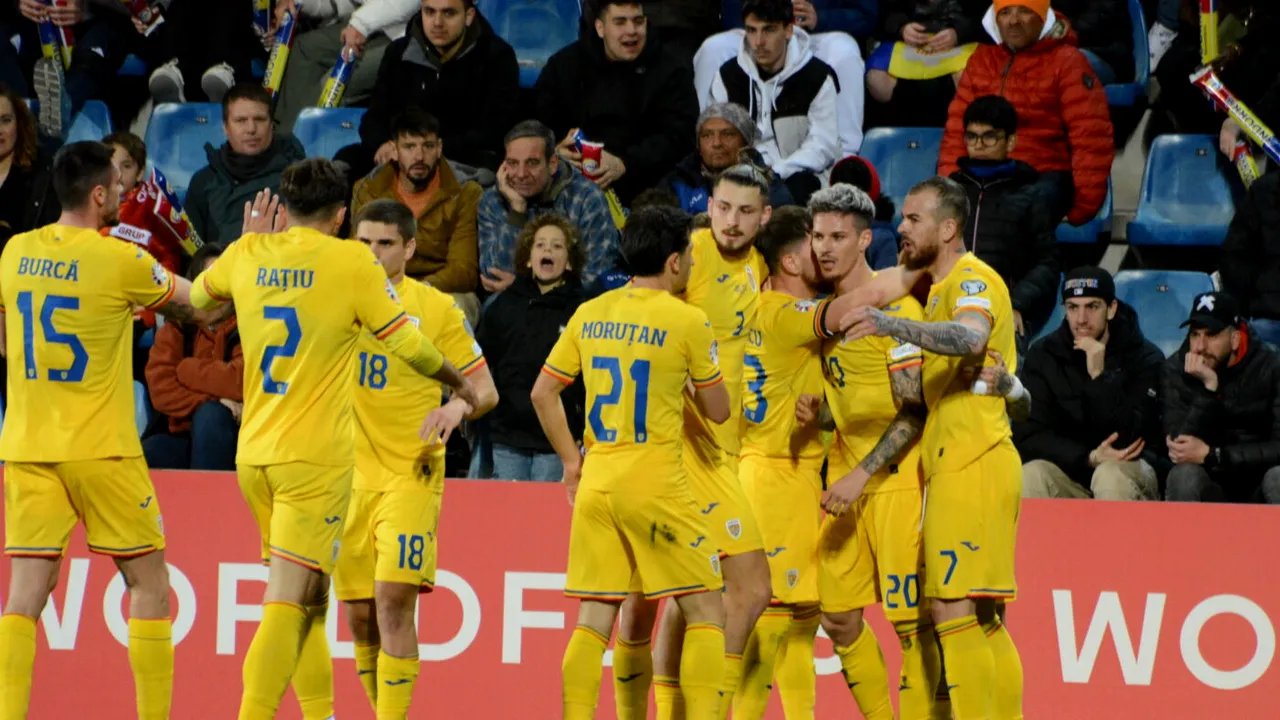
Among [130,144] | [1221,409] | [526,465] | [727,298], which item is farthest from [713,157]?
[130,144]

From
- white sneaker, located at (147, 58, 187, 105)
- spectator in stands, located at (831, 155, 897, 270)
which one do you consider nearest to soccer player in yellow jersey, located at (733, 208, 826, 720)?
spectator in stands, located at (831, 155, 897, 270)

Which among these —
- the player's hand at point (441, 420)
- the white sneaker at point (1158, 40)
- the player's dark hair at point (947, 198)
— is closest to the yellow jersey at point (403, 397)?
the player's hand at point (441, 420)

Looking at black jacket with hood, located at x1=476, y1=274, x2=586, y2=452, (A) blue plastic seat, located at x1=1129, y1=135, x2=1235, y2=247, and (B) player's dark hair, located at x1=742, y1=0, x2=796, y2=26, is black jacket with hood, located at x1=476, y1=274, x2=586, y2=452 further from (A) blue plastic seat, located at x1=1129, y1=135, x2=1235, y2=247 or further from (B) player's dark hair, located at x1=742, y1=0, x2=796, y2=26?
(A) blue plastic seat, located at x1=1129, y1=135, x2=1235, y2=247

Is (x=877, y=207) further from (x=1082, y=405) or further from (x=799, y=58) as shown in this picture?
(x=1082, y=405)

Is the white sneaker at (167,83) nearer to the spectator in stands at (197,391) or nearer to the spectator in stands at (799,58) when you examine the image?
the spectator in stands at (197,391)

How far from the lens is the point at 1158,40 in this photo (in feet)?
41.2

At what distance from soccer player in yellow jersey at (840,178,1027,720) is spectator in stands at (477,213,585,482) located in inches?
112

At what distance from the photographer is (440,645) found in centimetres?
880

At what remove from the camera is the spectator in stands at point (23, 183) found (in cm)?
1085

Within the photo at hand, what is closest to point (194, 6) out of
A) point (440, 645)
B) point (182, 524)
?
point (182, 524)

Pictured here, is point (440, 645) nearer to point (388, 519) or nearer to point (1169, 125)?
point (388, 519)

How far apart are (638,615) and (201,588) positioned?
251 centimetres

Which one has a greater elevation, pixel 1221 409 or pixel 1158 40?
pixel 1158 40

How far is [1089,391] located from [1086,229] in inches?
74.9
